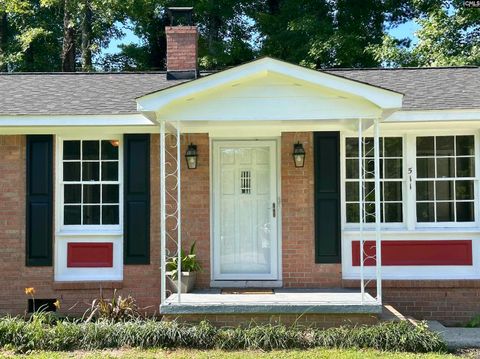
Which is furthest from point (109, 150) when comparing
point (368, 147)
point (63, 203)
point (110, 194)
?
point (368, 147)

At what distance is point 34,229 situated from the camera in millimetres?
8852

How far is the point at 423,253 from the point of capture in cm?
883

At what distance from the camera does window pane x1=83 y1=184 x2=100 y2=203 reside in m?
9.11

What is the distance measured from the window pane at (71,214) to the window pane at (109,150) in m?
1.00

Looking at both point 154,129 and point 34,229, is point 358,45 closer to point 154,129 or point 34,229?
point 154,129

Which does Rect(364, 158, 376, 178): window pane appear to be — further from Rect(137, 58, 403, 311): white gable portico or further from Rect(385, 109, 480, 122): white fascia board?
Rect(137, 58, 403, 311): white gable portico

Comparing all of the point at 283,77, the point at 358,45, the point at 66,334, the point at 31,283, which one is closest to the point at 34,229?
the point at 31,283

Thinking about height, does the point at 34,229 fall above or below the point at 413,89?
below

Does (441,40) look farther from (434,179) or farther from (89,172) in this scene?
(89,172)

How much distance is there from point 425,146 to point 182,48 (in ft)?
16.2

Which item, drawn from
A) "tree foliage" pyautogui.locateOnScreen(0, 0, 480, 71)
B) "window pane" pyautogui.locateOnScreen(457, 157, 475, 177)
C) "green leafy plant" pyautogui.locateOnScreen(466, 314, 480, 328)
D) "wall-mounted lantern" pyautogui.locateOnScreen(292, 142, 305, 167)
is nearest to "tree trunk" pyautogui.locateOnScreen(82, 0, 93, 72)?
"tree foliage" pyautogui.locateOnScreen(0, 0, 480, 71)

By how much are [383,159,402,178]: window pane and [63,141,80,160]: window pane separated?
17.4 ft

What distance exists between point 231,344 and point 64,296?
3.39m

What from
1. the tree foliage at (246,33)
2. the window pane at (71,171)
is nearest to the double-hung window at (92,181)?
the window pane at (71,171)
